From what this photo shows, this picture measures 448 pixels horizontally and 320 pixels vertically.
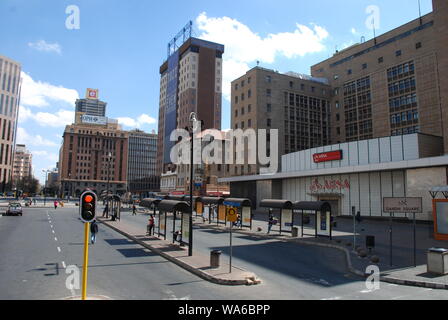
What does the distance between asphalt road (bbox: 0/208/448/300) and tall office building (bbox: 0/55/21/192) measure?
147m

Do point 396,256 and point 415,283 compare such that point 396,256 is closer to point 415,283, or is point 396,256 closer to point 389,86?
point 415,283

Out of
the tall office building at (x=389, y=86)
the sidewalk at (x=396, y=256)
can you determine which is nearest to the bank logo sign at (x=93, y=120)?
the tall office building at (x=389, y=86)

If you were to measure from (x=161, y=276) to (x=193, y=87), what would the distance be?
108 m

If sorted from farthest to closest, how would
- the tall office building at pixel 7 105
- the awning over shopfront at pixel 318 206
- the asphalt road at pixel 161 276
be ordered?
the tall office building at pixel 7 105 < the awning over shopfront at pixel 318 206 < the asphalt road at pixel 161 276

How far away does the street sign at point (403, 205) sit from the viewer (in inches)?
634

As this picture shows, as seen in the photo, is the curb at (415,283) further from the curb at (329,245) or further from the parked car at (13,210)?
the parked car at (13,210)

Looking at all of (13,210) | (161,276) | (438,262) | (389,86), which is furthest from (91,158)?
(438,262)

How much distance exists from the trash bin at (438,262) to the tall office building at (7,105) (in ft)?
526

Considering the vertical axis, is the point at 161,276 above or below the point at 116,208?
below

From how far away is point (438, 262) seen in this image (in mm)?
14359

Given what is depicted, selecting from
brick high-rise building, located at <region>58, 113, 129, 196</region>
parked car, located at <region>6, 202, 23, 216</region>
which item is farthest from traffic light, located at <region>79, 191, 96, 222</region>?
brick high-rise building, located at <region>58, 113, 129, 196</region>

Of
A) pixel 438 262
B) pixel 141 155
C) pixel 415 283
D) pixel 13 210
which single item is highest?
pixel 141 155

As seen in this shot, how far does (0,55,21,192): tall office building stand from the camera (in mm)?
143000

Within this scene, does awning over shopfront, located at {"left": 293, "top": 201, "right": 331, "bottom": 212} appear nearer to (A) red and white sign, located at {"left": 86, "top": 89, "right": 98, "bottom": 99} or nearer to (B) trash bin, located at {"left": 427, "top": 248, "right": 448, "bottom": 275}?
(B) trash bin, located at {"left": 427, "top": 248, "right": 448, "bottom": 275}
